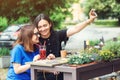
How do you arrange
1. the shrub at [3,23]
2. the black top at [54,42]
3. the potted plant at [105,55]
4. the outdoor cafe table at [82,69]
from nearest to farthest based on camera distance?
the outdoor cafe table at [82,69]
the potted plant at [105,55]
the black top at [54,42]
the shrub at [3,23]

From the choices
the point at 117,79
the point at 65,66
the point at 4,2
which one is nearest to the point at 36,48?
the point at 65,66

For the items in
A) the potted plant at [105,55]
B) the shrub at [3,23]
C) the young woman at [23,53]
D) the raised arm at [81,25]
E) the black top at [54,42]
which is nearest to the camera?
the potted plant at [105,55]

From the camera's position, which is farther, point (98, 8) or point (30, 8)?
point (98, 8)

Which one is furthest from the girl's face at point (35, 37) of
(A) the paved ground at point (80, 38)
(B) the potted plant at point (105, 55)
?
(A) the paved ground at point (80, 38)

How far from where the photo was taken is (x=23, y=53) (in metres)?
5.15

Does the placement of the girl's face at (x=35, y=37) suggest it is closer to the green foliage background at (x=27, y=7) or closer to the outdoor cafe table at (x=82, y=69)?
the outdoor cafe table at (x=82, y=69)

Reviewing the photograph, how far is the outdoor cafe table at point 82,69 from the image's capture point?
461cm

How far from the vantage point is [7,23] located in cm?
1953

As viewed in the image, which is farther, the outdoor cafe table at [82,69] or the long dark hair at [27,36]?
the long dark hair at [27,36]

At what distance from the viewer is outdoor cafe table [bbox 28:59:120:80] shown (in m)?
4.61

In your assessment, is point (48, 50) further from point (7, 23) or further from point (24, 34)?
point (7, 23)

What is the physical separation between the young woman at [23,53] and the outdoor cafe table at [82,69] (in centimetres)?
16

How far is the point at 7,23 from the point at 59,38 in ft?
46.6

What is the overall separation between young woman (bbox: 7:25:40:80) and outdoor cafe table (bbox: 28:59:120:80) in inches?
6.2
